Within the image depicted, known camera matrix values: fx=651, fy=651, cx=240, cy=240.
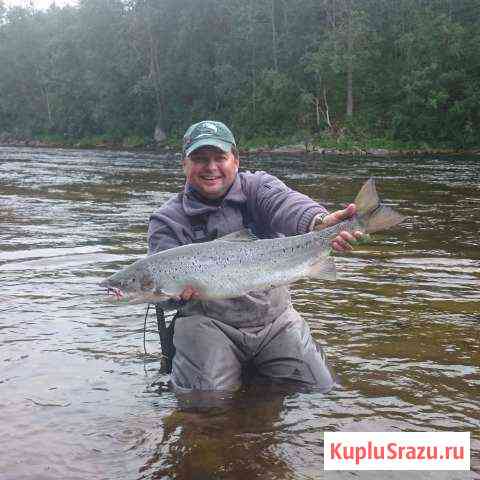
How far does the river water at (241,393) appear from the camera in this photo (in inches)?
147

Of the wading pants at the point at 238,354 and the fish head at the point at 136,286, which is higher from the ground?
the fish head at the point at 136,286

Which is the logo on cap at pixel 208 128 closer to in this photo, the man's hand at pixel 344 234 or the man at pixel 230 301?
the man at pixel 230 301

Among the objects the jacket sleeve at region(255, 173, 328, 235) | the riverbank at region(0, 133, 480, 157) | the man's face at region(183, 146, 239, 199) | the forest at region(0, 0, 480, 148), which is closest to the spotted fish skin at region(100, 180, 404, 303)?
the jacket sleeve at region(255, 173, 328, 235)

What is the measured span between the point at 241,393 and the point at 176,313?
2.52 ft

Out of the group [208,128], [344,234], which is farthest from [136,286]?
[344,234]

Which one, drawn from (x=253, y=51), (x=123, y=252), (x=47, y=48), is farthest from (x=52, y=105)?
(x=123, y=252)

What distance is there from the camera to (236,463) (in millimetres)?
3627

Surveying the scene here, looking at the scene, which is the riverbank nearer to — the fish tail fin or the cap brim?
the cap brim

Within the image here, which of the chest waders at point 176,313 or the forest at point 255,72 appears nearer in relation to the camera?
the chest waders at point 176,313

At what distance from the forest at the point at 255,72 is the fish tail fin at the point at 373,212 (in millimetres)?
37552

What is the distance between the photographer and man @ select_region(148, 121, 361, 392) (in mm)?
4566

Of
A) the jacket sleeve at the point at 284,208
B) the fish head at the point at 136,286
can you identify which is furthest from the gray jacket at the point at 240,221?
the fish head at the point at 136,286

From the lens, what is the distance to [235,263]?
4.32 meters

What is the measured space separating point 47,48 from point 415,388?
75904 mm
